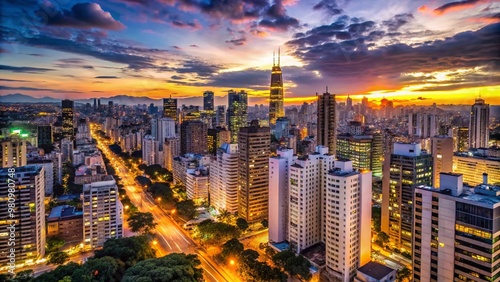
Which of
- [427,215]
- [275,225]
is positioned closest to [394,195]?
[427,215]

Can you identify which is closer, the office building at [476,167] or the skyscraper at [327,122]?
the office building at [476,167]

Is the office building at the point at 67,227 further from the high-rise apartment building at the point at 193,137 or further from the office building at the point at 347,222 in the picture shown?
the high-rise apartment building at the point at 193,137

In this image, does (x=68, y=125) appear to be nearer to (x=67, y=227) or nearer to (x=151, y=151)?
(x=151, y=151)

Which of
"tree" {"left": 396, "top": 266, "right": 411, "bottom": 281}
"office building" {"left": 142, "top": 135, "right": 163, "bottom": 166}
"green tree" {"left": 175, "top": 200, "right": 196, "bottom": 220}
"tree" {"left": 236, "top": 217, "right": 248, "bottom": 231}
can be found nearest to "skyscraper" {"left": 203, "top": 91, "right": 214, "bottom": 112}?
"office building" {"left": 142, "top": 135, "right": 163, "bottom": 166}

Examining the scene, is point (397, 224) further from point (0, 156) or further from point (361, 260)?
point (0, 156)

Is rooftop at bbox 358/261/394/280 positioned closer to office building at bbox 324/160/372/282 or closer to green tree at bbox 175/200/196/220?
office building at bbox 324/160/372/282

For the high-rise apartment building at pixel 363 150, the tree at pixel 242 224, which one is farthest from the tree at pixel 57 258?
the high-rise apartment building at pixel 363 150
